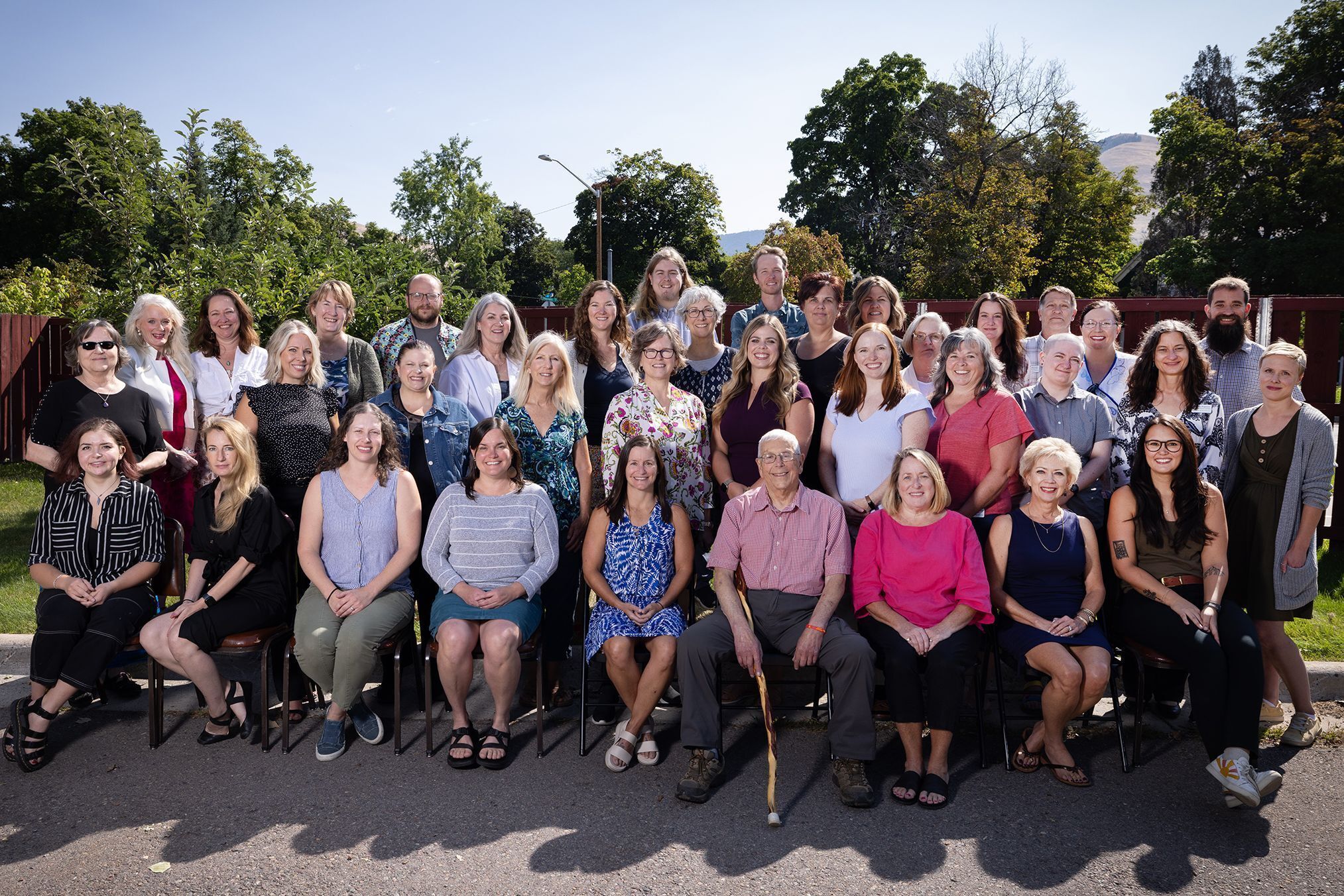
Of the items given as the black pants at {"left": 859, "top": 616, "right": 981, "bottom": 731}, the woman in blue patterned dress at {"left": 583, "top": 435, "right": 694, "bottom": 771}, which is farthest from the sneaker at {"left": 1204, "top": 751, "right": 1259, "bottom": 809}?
the woman in blue patterned dress at {"left": 583, "top": 435, "right": 694, "bottom": 771}

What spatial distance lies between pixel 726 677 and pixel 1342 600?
414cm

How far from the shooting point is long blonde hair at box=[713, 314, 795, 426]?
499cm

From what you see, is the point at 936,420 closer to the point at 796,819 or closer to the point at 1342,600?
the point at 796,819

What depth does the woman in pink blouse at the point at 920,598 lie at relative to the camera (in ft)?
13.1

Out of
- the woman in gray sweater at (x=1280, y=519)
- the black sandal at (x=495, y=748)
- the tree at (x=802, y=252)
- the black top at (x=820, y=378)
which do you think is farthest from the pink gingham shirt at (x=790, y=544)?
the tree at (x=802, y=252)

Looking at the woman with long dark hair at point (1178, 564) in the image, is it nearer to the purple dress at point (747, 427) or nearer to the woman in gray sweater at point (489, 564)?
the purple dress at point (747, 427)

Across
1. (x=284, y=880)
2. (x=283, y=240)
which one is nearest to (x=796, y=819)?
(x=284, y=880)

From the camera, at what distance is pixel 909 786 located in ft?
12.5

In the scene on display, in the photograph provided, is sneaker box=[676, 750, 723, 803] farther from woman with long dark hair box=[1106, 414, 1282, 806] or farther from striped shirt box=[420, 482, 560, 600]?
woman with long dark hair box=[1106, 414, 1282, 806]

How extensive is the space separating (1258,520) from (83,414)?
6.06 m

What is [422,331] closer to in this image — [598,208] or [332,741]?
[332,741]

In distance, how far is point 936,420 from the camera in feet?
15.8

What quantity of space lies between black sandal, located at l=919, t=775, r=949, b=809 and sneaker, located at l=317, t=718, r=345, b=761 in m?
2.60

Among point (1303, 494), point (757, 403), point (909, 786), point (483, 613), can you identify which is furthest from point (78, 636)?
point (1303, 494)
